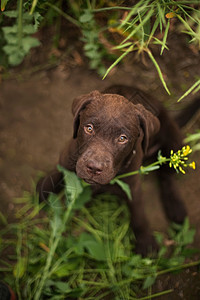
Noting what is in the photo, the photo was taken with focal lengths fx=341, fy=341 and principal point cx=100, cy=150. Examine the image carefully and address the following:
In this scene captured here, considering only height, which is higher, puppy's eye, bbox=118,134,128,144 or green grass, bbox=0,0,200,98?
green grass, bbox=0,0,200,98

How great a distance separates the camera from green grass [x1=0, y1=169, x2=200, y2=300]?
265 centimetres

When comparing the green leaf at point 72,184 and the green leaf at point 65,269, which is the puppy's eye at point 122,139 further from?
the green leaf at point 65,269

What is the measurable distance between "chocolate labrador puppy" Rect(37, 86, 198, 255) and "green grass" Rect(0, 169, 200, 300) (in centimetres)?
22

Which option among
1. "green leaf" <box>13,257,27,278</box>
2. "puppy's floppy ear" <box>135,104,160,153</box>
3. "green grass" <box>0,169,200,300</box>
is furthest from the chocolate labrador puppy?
"green leaf" <box>13,257,27,278</box>

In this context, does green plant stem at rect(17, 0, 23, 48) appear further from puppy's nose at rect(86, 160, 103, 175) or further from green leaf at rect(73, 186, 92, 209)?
green leaf at rect(73, 186, 92, 209)

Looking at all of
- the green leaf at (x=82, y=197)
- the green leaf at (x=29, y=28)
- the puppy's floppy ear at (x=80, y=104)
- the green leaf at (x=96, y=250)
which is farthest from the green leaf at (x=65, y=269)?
the green leaf at (x=29, y=28)

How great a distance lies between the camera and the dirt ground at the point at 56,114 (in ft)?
10.2

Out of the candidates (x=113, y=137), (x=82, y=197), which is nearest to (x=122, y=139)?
(x=113, y=137)

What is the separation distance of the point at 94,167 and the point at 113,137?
0.24m

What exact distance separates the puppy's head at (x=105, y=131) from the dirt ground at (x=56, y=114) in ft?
2.89

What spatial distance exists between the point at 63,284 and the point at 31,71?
2136 millimetres

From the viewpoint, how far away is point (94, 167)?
6.81ft

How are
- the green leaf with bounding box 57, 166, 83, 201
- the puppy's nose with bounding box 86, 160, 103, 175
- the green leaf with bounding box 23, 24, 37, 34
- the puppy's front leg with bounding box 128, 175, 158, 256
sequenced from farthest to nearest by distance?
1. the puppy's front leg with bounding box 128, 175, 158, 256
2. the green leaf with bounding box 23, 24, 37, 34
3. the green leaf with bounding box 57, 166, 83, 201
4. the puppy's nose with bounding box 86, 160, 103, 175

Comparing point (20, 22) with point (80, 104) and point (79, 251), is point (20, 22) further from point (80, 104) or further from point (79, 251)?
point (79, 251)
